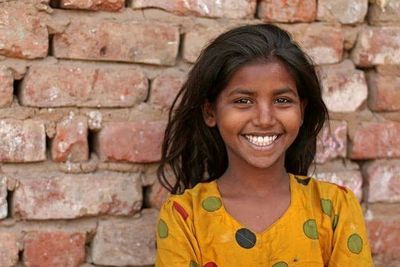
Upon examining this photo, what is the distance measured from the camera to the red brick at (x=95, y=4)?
245 centimetres

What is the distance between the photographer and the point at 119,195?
2533 mm

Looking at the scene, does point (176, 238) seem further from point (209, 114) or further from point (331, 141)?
point (331, 141)

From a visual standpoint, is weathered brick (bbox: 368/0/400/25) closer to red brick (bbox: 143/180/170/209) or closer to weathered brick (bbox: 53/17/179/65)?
weathered brick (bbox: 53/17/179/65)

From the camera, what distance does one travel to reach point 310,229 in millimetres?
2371

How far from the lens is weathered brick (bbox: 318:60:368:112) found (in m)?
2.72

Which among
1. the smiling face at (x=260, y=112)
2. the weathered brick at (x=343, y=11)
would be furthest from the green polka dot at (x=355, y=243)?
the weathered brick at (x=343, y=11)

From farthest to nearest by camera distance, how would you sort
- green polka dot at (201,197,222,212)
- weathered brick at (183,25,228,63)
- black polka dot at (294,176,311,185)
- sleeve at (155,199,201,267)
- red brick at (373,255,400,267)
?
red brick at (373,255,400,267) < weathered brick at (183,25,228,63) < black polka dot at (294,176,311,185) < green polka dot at (201,197,222,212) < sleeve at (155,199,201,267)

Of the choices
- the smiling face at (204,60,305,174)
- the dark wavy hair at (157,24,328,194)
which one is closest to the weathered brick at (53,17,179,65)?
the dark wavy hair at (157,24,328,194)

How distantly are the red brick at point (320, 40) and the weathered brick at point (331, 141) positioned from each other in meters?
0.20

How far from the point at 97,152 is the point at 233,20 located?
559 millimetres

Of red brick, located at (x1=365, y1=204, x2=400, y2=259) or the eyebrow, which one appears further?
red brick, located at (x1=365, y1=204, x2=400, y2=259)

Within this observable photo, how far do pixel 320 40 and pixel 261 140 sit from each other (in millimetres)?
530

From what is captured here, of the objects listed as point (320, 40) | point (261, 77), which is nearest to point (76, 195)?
point (261, 77)

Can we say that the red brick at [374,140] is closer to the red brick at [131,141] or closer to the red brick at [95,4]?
the red brick at [131,141]
